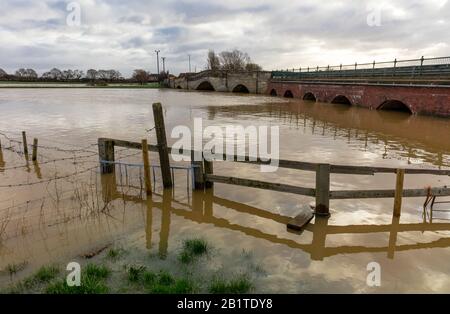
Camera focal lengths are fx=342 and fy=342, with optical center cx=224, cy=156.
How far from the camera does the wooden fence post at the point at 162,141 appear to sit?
8531 mm

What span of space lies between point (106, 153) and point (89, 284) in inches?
249

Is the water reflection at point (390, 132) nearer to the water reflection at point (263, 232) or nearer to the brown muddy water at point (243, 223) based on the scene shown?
the brown muddy water at point (243, 223)

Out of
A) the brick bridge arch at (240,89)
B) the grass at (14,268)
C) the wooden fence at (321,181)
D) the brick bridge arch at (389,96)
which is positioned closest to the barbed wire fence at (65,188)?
the wooden fence at (321,181)

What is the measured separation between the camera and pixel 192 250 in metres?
5.94

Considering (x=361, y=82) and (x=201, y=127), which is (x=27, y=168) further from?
(x=361, y=82)

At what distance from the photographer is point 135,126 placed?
22391 mm

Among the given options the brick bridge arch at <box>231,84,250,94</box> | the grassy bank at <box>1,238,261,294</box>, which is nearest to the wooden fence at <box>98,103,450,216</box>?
the grassy bank at <box>1,238,261,294</box>

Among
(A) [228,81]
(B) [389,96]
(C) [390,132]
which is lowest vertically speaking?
(C) [390,132]

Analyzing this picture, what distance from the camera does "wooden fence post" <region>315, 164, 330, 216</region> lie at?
23.1ft

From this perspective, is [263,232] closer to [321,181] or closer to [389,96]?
[321,181]

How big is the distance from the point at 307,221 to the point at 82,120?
22.0 metres

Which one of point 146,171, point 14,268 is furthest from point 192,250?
point 146,171

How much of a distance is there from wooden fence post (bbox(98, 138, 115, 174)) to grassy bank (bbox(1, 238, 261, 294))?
502 cm
